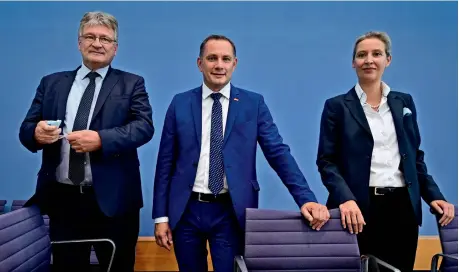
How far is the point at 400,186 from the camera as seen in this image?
212 cm

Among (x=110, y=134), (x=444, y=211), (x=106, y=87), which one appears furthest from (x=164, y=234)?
(x=444, y=211)

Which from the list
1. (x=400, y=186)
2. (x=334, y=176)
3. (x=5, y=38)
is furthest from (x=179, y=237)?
(x=5, y=38)

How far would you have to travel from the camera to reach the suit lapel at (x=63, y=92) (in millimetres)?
2031

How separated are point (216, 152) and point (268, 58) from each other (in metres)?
1.93

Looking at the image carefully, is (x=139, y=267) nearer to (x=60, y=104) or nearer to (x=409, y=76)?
(x=60, y=104)

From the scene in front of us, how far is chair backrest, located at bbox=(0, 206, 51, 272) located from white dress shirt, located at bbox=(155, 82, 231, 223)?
1.80 ft

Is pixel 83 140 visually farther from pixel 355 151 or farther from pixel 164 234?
pixel 355 151

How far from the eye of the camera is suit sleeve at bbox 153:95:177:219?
6.61 feet

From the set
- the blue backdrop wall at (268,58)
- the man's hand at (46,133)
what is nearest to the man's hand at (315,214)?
the man's hand at (46,133)

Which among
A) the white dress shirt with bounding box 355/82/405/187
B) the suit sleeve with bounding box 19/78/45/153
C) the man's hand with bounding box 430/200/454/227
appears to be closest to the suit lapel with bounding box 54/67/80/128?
the suit sleeve with bounding box 19/78/45/153

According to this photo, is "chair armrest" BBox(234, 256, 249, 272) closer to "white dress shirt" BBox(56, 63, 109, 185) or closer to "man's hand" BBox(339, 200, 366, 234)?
"man's hand" BBox(339, 200, 366, 234)

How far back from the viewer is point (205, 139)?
6.63 feet

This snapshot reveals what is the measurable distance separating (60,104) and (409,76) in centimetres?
301

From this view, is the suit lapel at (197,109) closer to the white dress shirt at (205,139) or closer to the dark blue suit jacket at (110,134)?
the white dress shirt at (205,139)
